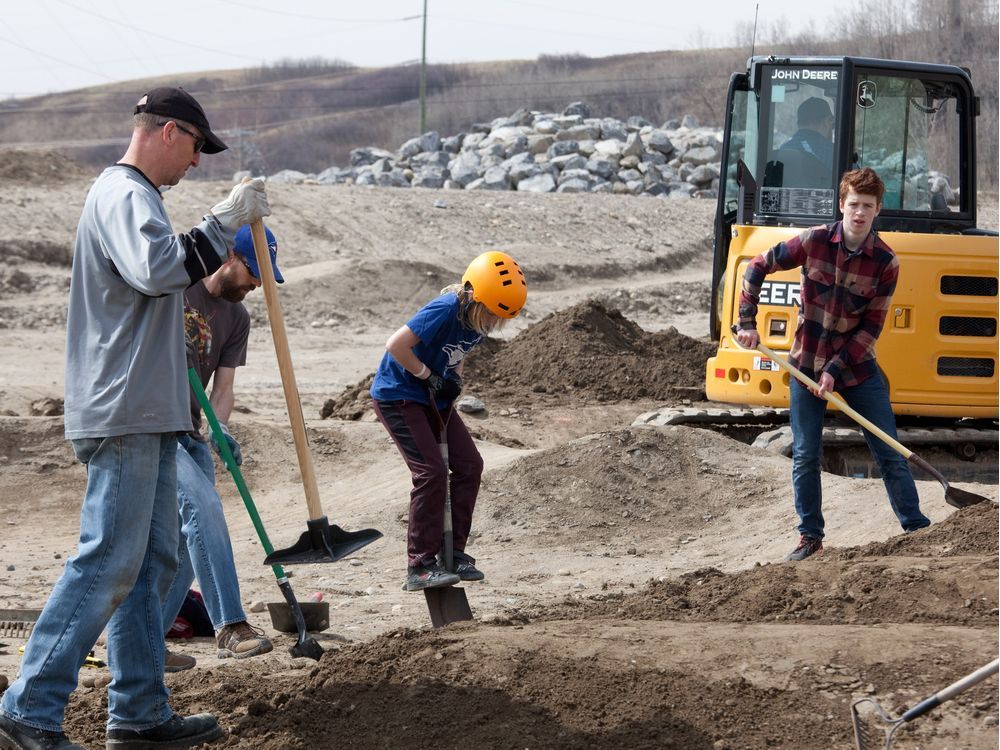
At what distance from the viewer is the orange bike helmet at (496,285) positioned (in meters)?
5.67

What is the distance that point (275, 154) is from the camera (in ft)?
164

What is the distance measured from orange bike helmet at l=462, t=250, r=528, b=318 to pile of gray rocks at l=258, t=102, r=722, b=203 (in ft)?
88.7

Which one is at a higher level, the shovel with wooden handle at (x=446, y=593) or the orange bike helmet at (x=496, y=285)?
the orange bike helmet at (x=496, y=285)

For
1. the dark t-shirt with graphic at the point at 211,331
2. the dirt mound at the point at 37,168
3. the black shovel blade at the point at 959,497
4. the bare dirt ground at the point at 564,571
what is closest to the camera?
the bare dirt ground at the point at 564,571

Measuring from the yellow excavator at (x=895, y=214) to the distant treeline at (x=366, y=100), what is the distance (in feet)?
103

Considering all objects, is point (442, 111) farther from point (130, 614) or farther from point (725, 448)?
point (130, 614)

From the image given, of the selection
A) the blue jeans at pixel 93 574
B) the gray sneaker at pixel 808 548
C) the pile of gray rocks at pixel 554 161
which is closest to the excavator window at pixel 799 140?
the gray sneaker at pixel 808 548

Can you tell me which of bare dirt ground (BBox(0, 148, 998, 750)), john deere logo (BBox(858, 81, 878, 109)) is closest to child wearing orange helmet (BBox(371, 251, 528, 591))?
bare dirt ground (BBox(0, 148, 998, 750))

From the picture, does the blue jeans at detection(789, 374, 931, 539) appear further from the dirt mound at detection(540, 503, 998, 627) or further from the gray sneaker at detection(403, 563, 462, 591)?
the gray sneaker at detection(403, 563, 462, 591)

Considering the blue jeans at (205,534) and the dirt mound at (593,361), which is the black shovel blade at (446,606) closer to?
the blue jeans at (205,534)

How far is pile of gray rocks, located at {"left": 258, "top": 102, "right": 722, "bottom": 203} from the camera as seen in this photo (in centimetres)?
3325

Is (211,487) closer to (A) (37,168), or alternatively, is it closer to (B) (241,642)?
(B) (241,642)

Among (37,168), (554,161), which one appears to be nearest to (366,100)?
(554,161)

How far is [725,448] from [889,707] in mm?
5551
